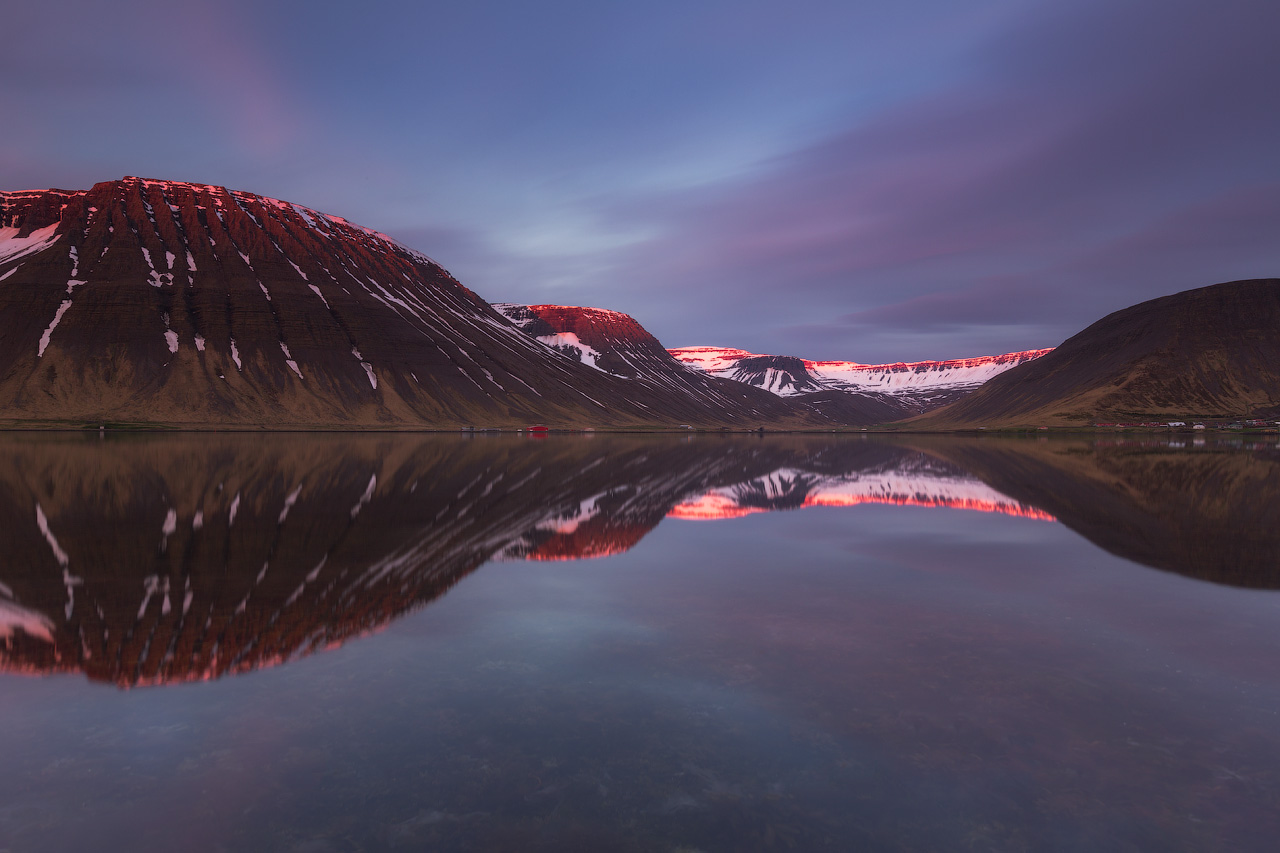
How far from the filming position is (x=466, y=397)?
182250 millimetres

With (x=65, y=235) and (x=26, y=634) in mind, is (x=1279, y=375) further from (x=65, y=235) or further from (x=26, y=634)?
(x=65, y=235)

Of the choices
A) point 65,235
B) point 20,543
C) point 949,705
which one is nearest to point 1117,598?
point 949,705

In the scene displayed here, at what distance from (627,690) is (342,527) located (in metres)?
16.5

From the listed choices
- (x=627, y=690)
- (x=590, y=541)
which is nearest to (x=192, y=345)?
(x=590, y=541)

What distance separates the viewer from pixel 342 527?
2320 cm

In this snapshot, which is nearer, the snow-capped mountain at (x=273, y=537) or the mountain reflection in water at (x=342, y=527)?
→ the snow-capped mountain at (x=273, y=537)

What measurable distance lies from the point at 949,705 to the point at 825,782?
3025mm

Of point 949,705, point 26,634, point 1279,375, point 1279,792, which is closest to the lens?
point 1279,792

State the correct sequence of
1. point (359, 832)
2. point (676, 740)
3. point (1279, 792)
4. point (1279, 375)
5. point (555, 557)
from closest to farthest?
point (359, 832)
point (1279, 792)
point (676, 740)
point (555, 557)
point (1279, 375)

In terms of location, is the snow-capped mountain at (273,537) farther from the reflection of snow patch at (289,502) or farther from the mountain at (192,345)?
the mountain at (192,345)

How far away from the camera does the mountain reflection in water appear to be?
12461mm

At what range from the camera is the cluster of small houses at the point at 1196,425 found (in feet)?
561

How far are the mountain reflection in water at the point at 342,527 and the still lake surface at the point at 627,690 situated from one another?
16 centimetres

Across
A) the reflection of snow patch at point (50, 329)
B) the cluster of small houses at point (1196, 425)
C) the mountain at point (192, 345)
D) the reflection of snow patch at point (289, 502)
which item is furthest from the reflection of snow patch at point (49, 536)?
the cluster of small houses at point (1196, 425)
